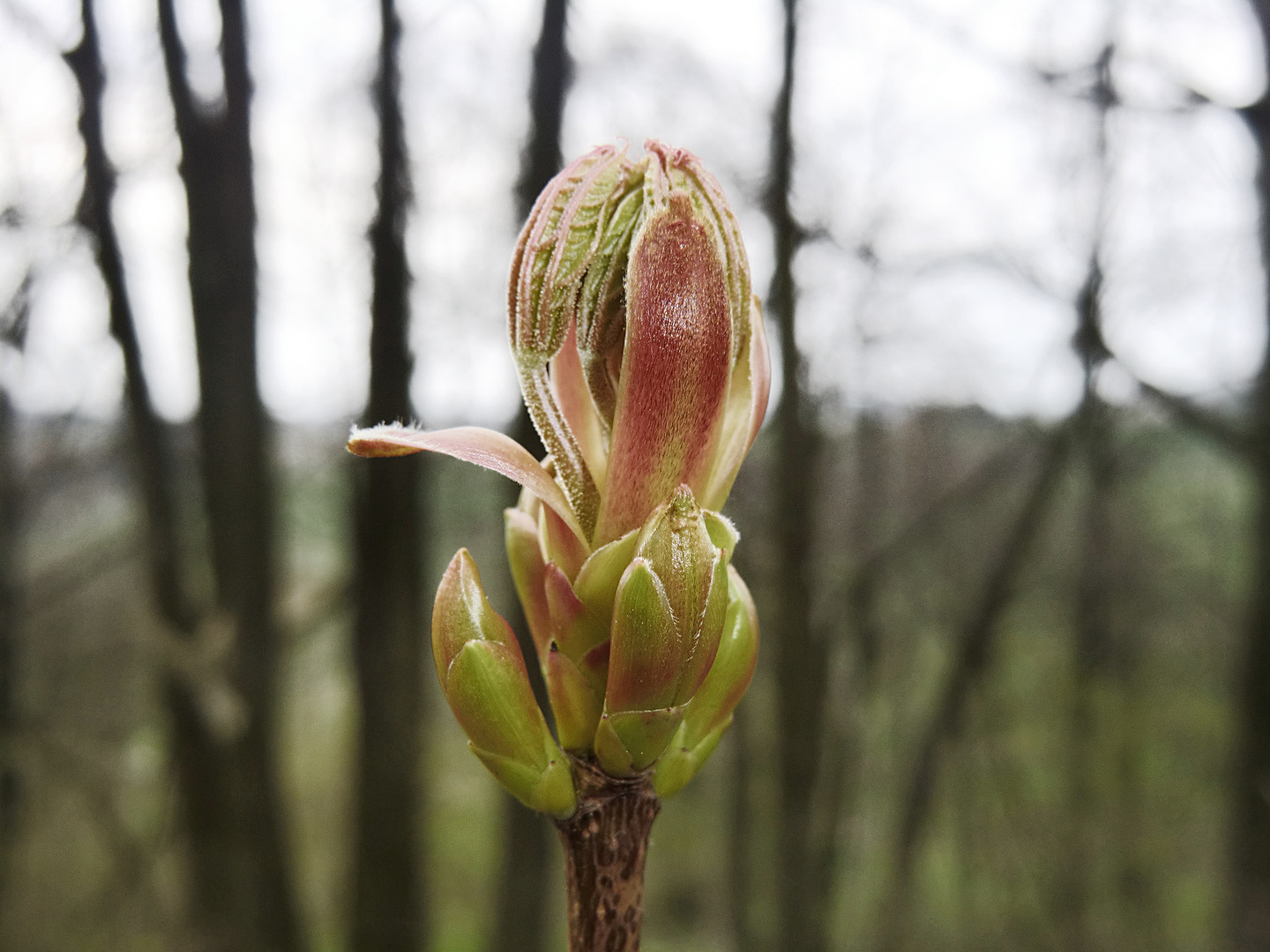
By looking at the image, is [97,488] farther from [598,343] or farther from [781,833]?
[598,343]

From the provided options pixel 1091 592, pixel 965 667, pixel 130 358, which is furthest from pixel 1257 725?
pixel 130 358

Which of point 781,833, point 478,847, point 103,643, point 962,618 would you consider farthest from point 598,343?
point 478,847

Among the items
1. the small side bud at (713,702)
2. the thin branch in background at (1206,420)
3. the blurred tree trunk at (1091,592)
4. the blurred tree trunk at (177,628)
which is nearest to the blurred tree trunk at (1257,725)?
the thin branch in background at (1206,420)

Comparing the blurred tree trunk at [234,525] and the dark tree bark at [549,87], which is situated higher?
the dark tree bark at [549,87]

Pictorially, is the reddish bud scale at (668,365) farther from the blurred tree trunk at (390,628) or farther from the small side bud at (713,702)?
the blurred tree trunk at (390,628)

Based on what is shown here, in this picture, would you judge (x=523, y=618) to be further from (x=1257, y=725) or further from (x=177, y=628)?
(x=1257, y=725)

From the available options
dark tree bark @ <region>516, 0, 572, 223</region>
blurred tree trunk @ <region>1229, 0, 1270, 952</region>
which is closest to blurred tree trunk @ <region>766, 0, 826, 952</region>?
dark tree bark @ <region>516, 0, 572, 223</region>
